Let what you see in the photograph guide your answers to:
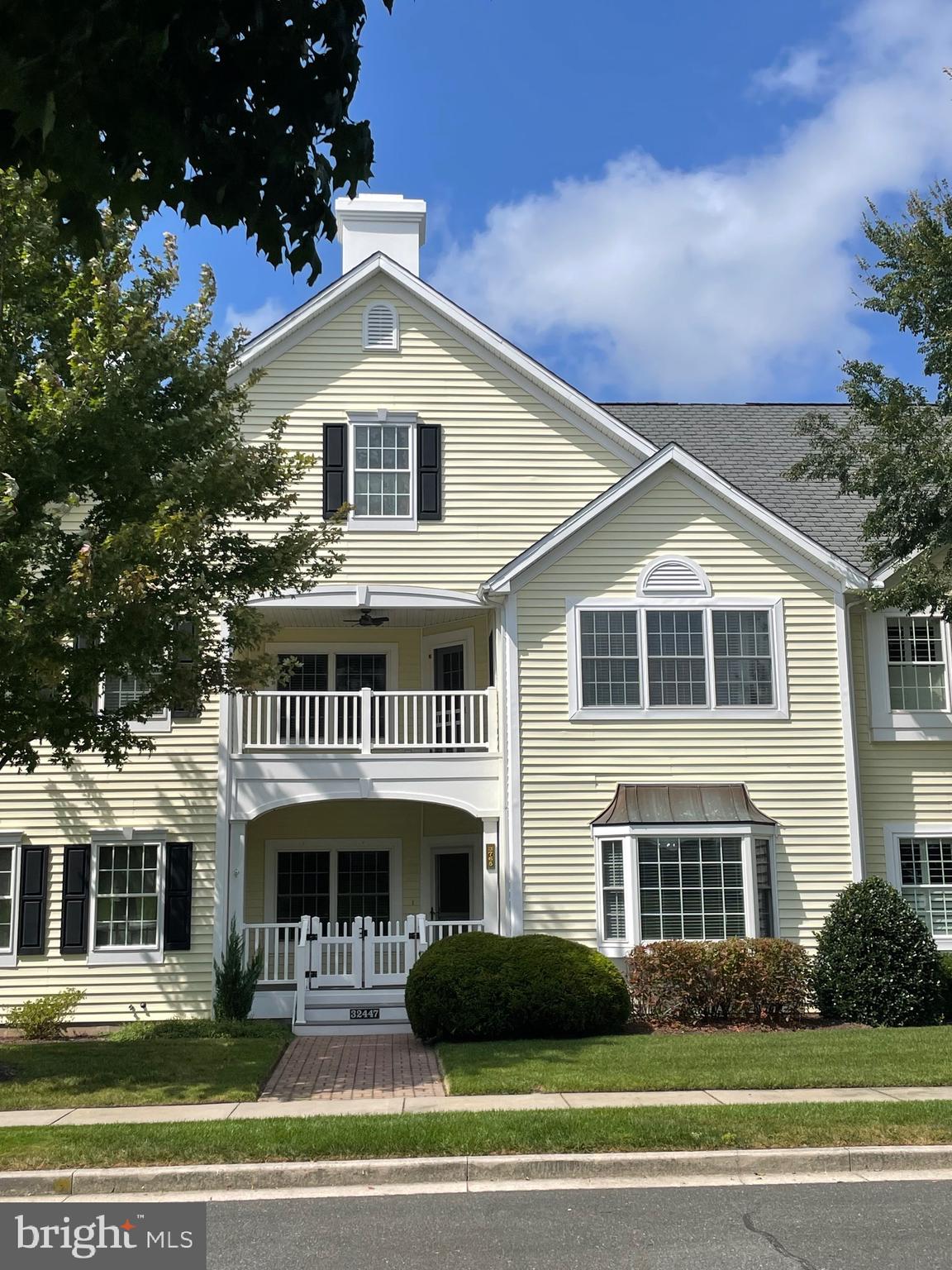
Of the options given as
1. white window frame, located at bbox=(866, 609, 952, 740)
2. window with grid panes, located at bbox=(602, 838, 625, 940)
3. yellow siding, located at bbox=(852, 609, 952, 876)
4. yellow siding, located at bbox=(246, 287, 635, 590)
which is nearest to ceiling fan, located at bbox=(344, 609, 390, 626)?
yellow siding, located at bbox=(246, 287, 635, 590)

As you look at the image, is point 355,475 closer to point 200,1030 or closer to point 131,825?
point 131,825

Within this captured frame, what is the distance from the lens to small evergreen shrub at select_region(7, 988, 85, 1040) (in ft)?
53.9

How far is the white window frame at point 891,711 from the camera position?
18719 millimetres

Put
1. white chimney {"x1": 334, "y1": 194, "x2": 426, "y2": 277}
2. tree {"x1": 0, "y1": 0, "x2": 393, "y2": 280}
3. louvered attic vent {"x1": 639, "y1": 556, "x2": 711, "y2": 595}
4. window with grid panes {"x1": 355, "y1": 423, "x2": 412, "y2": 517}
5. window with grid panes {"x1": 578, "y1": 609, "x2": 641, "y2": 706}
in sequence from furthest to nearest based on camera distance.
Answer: white chimney {"x1": 334, "y1": 194, "x2": 426, "y2": 277}
window with grid panes {"x1": 355, "y1": 423, "x2": 412, "y2": 517}
louvered attic vent {"x1": 639, "y1": 556, "x2": 711, "y2": 595}
window with grid panes {"x1": 578, "y1": 609, "x2": 641, "y2": 706}
tree {"x1": 0, "y1": 0, "x2": 393, "y2": 280}

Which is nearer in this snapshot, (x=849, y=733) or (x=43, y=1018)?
(x=43, y=1018)

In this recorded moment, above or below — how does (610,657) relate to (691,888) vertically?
above

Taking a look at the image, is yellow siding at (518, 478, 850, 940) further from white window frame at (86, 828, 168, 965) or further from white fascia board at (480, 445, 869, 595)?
white window frame at (86, 828, 168, 965)

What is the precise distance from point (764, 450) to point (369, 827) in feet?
33.9

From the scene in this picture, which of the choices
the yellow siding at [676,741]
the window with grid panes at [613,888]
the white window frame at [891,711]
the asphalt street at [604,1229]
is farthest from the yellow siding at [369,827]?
the asphalt street at [604,1229]

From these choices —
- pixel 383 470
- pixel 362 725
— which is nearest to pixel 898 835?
pixel 362 725

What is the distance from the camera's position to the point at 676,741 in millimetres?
18156

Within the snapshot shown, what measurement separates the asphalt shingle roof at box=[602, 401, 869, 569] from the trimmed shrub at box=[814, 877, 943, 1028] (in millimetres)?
5700

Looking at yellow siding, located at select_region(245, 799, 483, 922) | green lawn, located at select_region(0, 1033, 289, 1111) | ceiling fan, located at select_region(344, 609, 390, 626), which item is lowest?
green lawn, located at select_region(0, 1033, 289, 1111)

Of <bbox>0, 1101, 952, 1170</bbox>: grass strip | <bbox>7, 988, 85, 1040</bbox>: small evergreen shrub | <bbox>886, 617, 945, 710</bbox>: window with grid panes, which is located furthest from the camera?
<bbox>886, 617, 945, 710</bbox>: window with grid panes
